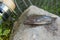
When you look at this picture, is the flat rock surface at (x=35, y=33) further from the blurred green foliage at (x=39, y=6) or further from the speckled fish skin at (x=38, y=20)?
the blurred green foliage at (x=39, y=6)

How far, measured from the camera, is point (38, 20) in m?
2.36

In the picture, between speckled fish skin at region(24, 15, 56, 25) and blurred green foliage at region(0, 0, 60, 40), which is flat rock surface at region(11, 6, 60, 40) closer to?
speckled fish skin at region(24, 15, 56, 25)

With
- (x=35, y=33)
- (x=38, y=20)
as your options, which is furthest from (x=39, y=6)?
(x=35, y=33)

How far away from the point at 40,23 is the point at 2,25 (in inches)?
50.5

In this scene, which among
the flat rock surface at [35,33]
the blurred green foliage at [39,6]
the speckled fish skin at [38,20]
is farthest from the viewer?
the blurred green foliage at [39,6]

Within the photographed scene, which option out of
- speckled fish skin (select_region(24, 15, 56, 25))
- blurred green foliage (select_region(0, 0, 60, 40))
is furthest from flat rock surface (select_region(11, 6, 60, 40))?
blurred green foliage (select_region(0, 0, 60, 40))

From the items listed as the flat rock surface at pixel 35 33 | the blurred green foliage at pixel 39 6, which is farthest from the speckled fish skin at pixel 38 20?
the blurred green foliage at pixel 39 6

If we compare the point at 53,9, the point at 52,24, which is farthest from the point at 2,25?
the point at 52,24

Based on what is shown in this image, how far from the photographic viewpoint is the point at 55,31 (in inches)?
86.3

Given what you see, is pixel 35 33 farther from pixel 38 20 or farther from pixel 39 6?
pixel 39 6

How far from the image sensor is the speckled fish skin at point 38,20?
2299mm

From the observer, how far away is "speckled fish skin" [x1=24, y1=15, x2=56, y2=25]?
230 centimetres

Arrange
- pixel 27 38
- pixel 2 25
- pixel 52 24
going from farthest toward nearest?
pixel 2 25
pixel 52 24
pixel 27 38

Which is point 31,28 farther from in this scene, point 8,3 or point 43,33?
point 8,3
